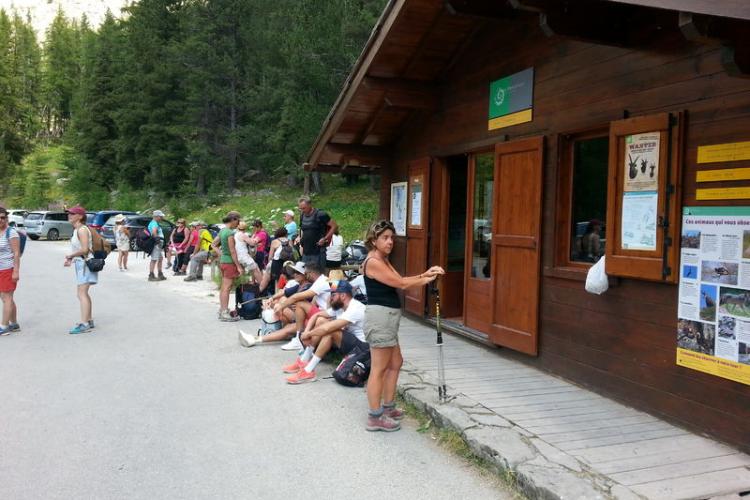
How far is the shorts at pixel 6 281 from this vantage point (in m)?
8.46

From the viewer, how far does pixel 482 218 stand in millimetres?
7785

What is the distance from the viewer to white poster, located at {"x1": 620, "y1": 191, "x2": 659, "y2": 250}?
4719 millimetres

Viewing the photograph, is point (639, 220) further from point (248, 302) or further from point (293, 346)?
point (248, 302)

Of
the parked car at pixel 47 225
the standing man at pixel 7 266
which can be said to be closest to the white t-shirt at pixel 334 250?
the standing man at pixel 7 266

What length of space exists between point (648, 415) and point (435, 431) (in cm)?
179

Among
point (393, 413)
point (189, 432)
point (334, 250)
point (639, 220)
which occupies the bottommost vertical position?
point (189, 432)

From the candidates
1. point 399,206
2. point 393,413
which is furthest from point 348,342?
point 399,206

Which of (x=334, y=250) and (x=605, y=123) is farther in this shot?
(x=334, y=250)

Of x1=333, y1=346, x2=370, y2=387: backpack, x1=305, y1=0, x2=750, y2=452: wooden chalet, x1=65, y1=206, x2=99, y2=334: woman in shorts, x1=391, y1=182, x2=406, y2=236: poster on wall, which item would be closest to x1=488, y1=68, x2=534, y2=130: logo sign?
x1=305, y1=0, x2=750, y2=452: wooden chalet

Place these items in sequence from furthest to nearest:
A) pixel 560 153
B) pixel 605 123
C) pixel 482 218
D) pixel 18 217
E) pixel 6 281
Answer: pixel 18 217 < pixel 6 281 < pixel 482 218 < pixel 560 153 < pixel 605 123

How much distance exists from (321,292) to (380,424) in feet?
9.04

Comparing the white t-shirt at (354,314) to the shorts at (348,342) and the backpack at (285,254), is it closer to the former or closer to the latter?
the shorts at (348,342)

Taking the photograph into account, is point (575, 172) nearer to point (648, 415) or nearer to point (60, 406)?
point (648, 415)

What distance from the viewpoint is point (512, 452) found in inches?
159
